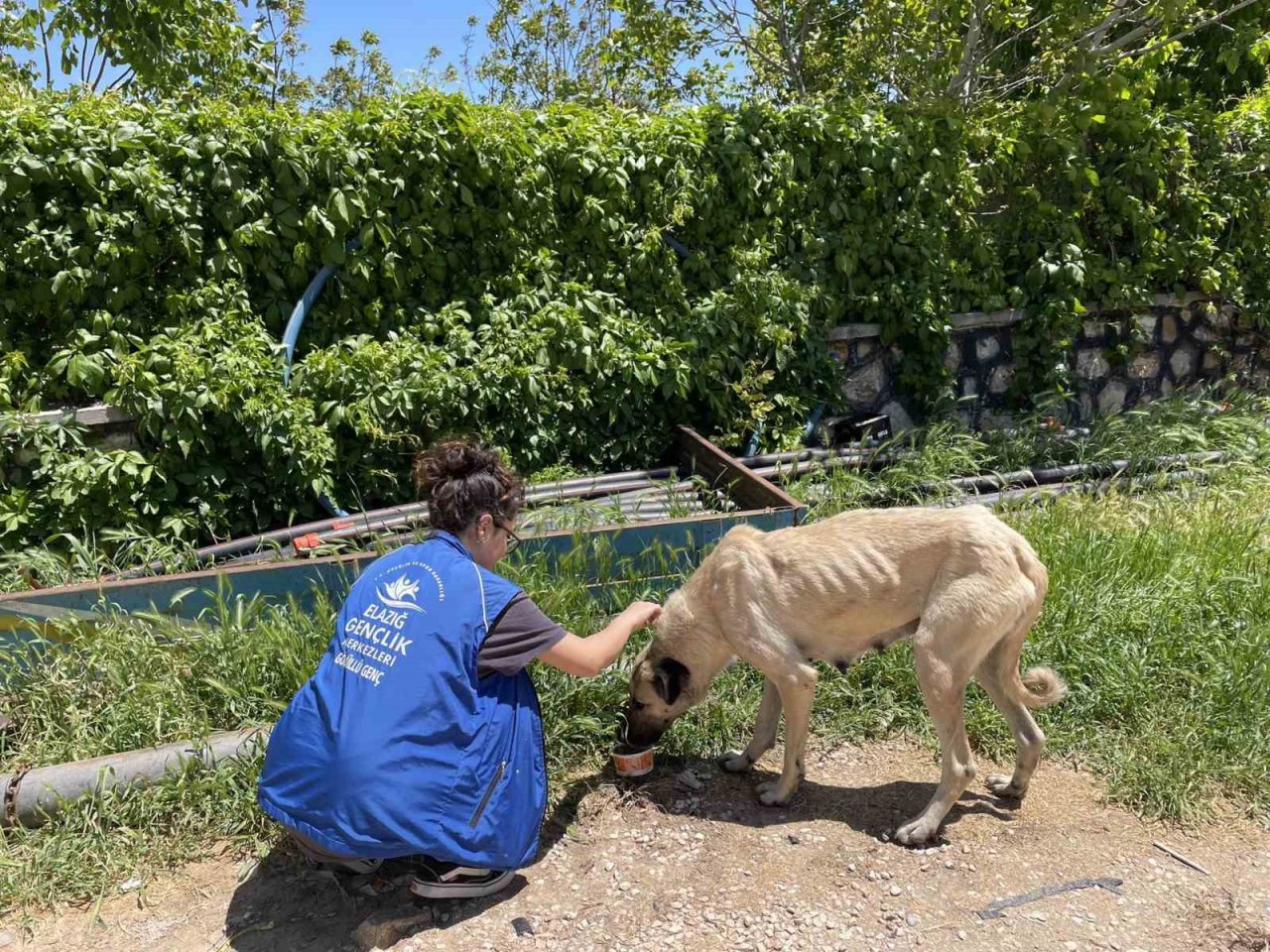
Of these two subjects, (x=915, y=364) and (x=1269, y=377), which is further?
(x=1269, y=377)

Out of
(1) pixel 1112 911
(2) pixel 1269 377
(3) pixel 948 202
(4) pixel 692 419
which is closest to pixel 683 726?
(1) pixel 1112 911

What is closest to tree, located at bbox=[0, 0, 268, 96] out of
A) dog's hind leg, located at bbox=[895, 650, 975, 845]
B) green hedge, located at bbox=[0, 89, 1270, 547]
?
green hedge, located at bbox=[0, 89, 1270, 547]

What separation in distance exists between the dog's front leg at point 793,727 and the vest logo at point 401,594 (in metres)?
1.51

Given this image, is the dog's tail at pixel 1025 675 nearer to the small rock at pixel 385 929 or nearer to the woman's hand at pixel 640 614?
Result: the woman's hand at pixel 640 614

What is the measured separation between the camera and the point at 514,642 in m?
3.42

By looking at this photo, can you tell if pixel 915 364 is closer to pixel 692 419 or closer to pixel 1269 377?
pixel 692 419

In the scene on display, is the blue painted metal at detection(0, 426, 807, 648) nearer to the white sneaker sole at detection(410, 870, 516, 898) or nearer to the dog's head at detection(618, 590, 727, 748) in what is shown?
the dog's head at detection(618, 590, 727, 748)

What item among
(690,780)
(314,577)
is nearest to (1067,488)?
(690,780)

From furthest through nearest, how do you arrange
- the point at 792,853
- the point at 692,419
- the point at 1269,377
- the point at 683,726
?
the point at 1269,377 < the point at 692,419 < the point at 683,726 < the point at 792,853

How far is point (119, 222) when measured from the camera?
19.9 feet

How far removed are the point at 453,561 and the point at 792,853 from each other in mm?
1802

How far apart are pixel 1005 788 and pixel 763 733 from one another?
3.45 ft

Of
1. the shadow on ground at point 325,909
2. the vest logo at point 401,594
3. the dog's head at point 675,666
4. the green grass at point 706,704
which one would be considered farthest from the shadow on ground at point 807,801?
the vest logo at point 401,594

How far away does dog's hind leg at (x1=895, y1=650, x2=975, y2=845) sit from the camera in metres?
3.67
